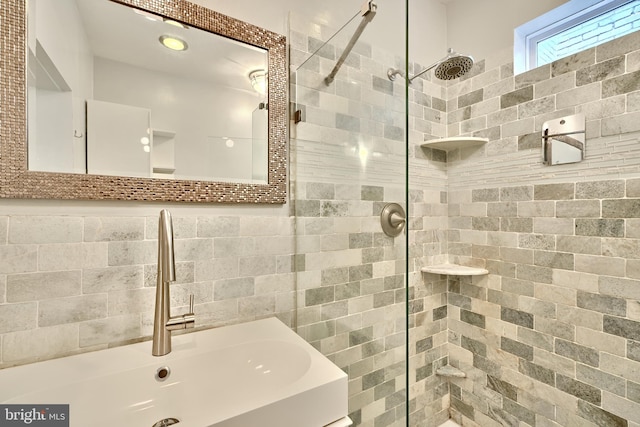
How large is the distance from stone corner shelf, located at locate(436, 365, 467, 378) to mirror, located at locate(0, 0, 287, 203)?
5.00 ft

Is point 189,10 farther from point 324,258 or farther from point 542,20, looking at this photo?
point 542,20

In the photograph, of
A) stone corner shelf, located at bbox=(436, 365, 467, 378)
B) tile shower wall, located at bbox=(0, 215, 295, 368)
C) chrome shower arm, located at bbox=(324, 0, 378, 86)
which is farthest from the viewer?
stone corner shelf, located at bbox=(436, 365, 467, 378)

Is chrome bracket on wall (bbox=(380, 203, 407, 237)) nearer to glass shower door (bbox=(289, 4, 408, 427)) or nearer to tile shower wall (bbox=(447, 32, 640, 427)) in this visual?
glass shower door (bbox=(289, 4, 408, 427))

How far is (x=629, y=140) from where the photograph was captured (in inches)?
44.6

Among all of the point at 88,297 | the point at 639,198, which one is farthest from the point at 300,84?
the point at 639,198

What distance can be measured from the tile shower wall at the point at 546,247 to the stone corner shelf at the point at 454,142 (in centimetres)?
6

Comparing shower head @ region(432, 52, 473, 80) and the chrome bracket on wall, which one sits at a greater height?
shower head @ region(432, 52, 473, 80)

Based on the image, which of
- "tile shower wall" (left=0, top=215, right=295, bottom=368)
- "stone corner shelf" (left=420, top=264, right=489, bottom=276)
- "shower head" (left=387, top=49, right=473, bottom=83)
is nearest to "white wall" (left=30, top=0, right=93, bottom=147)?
"tile shower wall" (left=0, top=215, right=295, bottom=368)

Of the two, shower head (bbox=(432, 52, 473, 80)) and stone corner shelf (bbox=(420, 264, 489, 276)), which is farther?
stone corner shelf (bbox=(420, 264, 489, 276))

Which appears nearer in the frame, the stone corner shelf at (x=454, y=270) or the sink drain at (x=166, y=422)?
the sink drain at (x=166, y=422)

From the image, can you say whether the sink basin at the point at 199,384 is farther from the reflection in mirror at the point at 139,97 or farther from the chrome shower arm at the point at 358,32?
the chrome shower arm at the point at 358,32

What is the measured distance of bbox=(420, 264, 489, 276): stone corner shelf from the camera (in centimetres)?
157

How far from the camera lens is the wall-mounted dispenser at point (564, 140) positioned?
1.26 m

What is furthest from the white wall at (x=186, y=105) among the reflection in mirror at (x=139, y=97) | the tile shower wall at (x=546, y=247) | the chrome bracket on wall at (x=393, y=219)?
the tile shower wall at (x=546, y=247)
